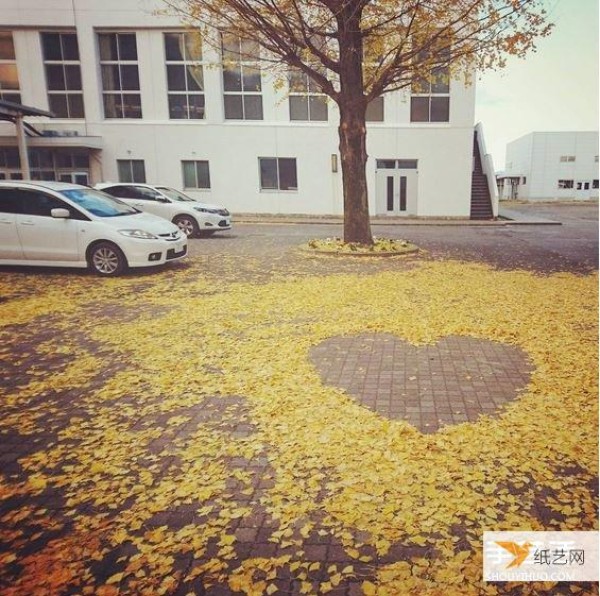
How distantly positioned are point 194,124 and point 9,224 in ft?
61.3

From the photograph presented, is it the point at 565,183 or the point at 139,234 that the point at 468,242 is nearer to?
the point at 139,234

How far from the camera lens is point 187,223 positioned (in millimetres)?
17453

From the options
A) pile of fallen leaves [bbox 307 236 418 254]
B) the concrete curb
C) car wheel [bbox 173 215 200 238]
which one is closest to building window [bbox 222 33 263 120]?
the concrete curb

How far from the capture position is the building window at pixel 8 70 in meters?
26.7

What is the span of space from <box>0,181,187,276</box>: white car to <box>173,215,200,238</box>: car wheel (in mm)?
6839

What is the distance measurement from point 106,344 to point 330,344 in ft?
9.72

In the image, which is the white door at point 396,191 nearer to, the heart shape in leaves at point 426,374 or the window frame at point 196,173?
the window frame at point 196,173

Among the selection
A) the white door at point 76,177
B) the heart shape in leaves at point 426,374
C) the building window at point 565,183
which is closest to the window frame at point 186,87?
the white door at point 76,177

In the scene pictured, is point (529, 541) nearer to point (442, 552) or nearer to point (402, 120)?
point (442, 552)

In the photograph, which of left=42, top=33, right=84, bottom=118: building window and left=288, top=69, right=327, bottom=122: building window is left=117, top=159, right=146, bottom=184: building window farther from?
left=288, top=69, right=327, bottom=122: building window

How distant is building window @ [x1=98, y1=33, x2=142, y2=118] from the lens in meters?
26.7

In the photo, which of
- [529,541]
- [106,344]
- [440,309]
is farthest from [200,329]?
[529,541]

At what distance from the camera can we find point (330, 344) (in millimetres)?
6047

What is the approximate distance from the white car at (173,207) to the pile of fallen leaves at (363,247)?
5014 millimetres
